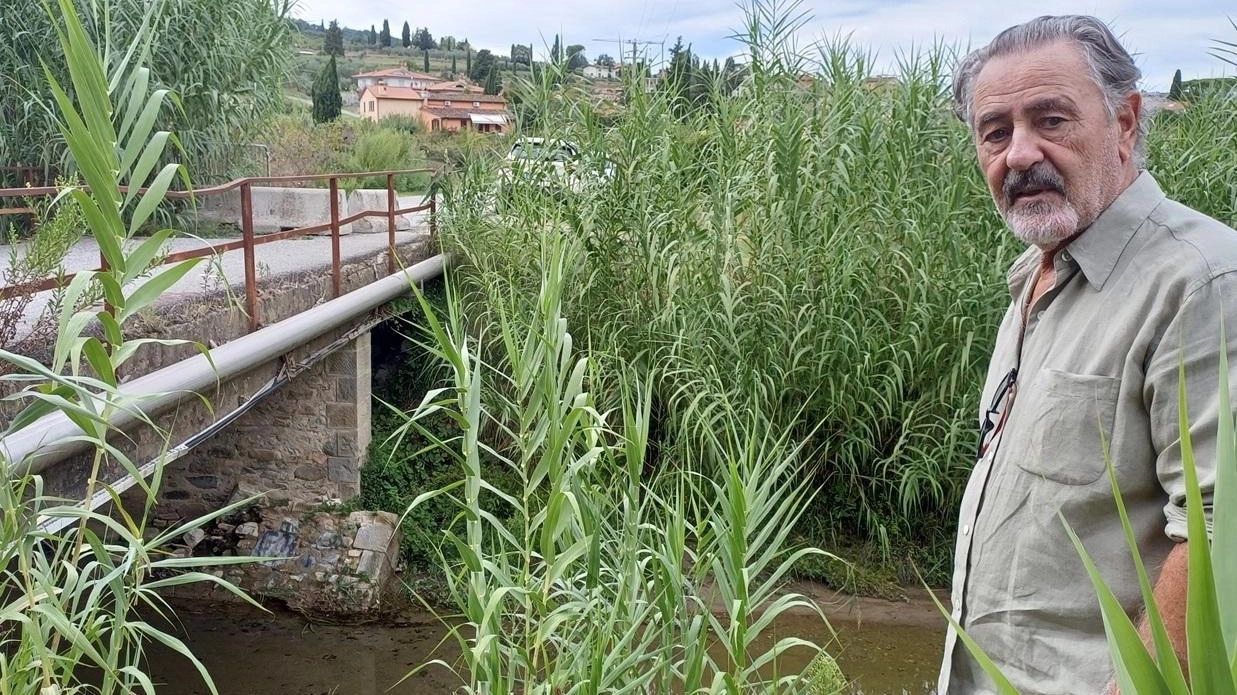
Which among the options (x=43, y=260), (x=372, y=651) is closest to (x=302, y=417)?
(x=372, y=651)

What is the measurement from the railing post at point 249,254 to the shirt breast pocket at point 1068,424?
428cm

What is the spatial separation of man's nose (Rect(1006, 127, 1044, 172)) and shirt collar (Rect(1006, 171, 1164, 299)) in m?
0.14

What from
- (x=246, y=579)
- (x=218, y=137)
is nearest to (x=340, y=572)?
(x=246, y=579)

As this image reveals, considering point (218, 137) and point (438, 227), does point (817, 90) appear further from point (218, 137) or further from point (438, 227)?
point (218, 137)

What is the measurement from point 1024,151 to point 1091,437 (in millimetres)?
478

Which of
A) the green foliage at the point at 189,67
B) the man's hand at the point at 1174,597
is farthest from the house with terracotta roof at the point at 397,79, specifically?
the man's hand at the point at 1174,597

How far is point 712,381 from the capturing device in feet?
20.2

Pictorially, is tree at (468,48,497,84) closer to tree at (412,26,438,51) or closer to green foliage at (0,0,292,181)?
tree at (412,26,438,51)

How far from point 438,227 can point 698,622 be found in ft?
21.2

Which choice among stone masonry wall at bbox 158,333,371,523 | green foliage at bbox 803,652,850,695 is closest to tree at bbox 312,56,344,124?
stone masonry wall at bbox 158,333,371,523

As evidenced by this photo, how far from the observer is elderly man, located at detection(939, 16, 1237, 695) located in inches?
51.6

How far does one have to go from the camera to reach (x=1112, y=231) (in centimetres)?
148

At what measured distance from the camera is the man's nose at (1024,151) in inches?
63.3

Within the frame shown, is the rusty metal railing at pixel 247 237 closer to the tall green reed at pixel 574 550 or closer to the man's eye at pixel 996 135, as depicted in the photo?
the tall green reed at pixel 574 550
